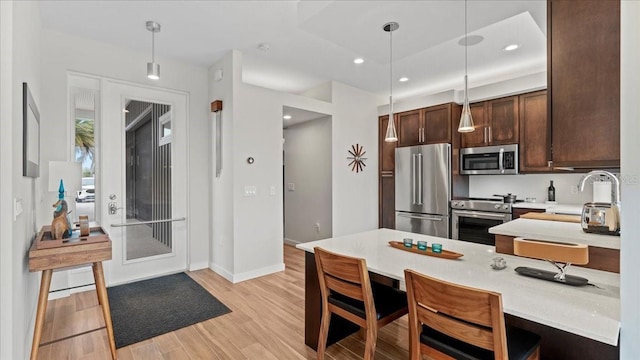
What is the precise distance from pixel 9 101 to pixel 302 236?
4.44 m

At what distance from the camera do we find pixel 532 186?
4.33 m

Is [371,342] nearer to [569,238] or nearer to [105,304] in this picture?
[569,238]

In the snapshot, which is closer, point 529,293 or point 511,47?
point 529,293

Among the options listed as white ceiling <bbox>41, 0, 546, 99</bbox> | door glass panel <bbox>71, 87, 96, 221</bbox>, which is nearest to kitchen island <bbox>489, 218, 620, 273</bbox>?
white ceiling <bbox>41, 0, 546, 99</bbox>

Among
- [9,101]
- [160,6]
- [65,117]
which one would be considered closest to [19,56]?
[9,101]

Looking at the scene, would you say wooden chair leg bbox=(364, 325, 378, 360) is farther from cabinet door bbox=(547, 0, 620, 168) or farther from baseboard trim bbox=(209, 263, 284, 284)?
baseboard trim bbox=(209, 263, 284, 284)

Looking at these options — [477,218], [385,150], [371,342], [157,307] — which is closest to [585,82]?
[371,342]

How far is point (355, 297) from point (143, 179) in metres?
3.30

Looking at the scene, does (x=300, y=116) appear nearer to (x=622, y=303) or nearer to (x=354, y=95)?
(x=354, y=95)

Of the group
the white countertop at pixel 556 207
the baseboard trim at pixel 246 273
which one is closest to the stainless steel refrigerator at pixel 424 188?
the white countertop at pixel 556 207

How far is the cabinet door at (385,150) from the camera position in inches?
213

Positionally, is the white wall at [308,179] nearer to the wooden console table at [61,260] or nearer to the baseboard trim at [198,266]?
the baseboard trim at [198,266]

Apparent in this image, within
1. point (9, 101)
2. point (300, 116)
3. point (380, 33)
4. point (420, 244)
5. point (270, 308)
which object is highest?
point (380, 33)

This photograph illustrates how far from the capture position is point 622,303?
1.09 m
